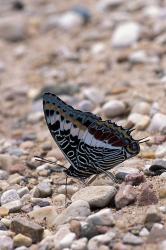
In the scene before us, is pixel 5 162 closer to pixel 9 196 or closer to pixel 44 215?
pixel 9 196

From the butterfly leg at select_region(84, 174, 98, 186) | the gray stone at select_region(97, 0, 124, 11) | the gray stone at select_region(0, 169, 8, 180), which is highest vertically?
the gray stone at select_region(97, 0, 124, 11)

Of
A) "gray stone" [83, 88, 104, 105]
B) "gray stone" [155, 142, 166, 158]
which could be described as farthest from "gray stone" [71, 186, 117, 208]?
"gray stone" [83, 88, 104, 105]

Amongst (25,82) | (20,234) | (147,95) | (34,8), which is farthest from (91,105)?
(34,8)

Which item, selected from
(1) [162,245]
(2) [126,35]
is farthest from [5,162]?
(2) [126,35]

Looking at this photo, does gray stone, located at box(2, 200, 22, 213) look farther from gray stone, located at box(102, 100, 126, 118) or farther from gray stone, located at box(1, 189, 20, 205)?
gray stone, located at box(102, 100, 126, 118)

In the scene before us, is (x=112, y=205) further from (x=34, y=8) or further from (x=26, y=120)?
(x=34, y=8)

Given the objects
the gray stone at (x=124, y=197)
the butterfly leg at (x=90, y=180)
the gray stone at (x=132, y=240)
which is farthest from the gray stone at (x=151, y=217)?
the butterfly leg at (x=90, y=180)
